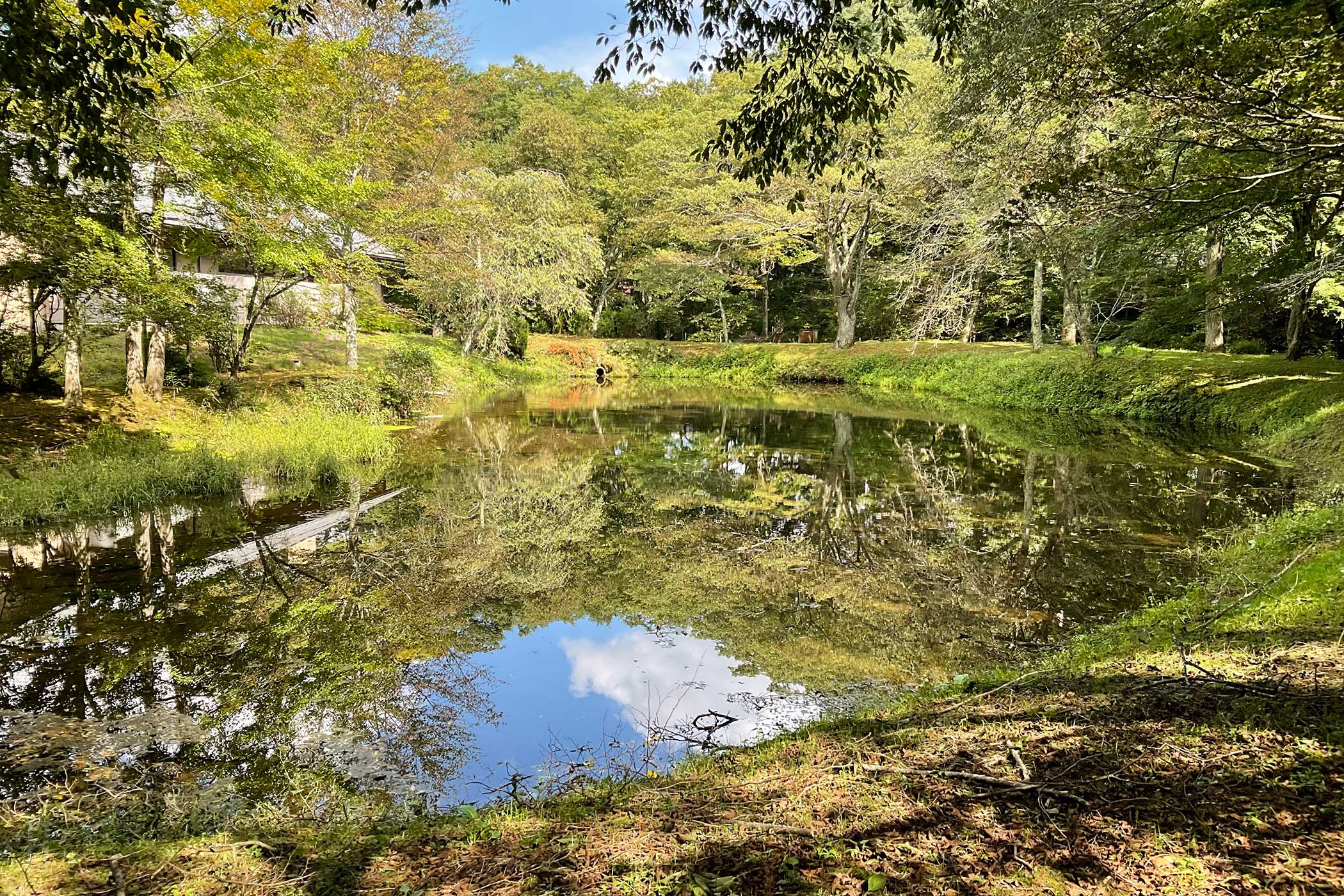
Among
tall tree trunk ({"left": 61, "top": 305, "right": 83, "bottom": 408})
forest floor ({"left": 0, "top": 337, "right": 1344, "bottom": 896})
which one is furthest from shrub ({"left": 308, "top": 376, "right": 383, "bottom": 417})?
forest floor ({"left": 0, "top": 337, "right": 1344, "bottom": 896})

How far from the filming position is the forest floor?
1.91 meters

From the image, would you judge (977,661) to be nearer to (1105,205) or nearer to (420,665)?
(420,665)

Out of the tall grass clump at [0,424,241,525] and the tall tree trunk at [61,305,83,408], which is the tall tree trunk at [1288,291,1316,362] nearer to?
the tall grass clump at [0,424,241,525]

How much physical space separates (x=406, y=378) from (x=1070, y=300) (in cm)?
1949

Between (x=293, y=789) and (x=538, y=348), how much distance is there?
2975cm

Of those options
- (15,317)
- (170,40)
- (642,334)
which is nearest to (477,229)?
(15,317)

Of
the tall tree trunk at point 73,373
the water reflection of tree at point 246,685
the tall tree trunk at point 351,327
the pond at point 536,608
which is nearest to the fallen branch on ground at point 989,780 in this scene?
the pond at point 536,608

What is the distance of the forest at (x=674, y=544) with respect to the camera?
224 centimetres

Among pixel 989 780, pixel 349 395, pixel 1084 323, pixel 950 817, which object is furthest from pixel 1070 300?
pixel 950 817

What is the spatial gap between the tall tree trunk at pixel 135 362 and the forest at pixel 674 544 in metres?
0.05

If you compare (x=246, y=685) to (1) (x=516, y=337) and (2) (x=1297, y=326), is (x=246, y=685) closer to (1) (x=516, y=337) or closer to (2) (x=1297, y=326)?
(2) (x=1297, y=326)

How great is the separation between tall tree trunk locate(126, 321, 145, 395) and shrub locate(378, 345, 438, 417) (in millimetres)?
4853

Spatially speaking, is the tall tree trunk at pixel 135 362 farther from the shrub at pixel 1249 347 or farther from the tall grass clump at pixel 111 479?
the shrub at pixel 1249 347

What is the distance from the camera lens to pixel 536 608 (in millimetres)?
5824
